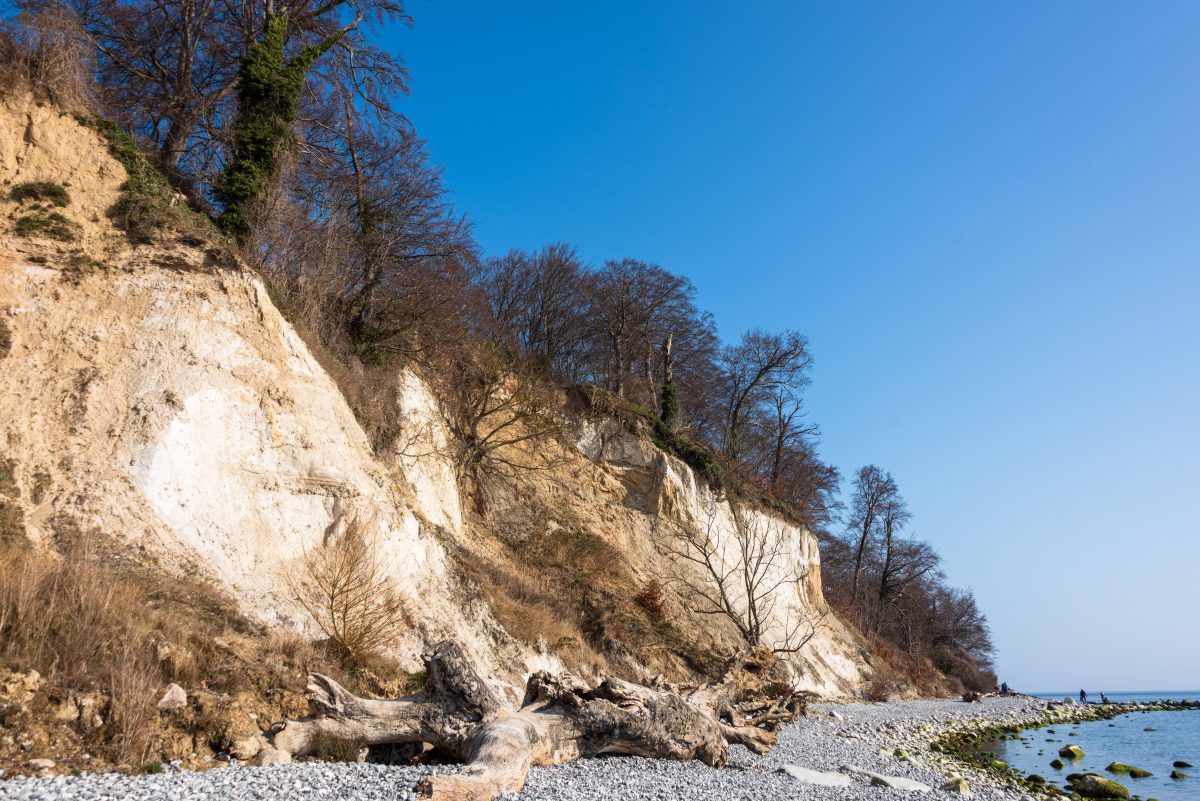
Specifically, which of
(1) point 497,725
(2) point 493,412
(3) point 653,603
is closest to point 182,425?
(1) point 497,725

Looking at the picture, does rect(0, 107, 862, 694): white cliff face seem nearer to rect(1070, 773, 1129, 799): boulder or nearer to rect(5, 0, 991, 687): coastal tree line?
rect(5, 0, 991, 687): coastal tree line

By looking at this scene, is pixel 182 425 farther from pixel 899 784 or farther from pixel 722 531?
pixel 722 531

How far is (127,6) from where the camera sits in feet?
57.1

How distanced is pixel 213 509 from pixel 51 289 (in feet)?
14.7

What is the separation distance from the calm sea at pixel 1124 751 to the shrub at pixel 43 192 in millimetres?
22873

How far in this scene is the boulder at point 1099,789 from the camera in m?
14.3

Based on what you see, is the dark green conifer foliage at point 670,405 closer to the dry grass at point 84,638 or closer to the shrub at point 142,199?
the shrub at point 142,199

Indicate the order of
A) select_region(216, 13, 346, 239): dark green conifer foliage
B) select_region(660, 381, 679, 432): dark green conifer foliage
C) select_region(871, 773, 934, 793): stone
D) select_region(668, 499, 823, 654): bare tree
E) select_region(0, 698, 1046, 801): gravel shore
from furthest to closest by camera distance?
select_region(660, 381, 679, 432): dark green conifer foliage, select_region(668, 499, 823, 654): bare tree, select_region(216, 13, 346, 239): dark green conifer foliage, select_region(871, 773, 934, 793): stone, select_region(0, 698, 1046, 801): gravel shore

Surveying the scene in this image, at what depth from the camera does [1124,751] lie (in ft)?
78.5

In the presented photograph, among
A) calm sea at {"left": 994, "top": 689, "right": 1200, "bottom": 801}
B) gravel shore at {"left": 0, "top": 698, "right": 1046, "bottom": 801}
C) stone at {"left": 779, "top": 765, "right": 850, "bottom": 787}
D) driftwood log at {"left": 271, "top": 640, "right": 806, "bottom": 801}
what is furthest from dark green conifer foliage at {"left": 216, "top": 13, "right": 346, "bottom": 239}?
calm sea at {"left": 994, "top": 689, "right": 1200, "bottom": 801}

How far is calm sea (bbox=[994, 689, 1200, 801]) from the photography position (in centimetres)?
1662

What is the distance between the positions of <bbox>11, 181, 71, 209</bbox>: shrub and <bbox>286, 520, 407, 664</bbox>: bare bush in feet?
24.8

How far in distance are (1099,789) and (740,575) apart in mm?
13548

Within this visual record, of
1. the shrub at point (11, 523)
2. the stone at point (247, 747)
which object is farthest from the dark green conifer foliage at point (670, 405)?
the stone at point (247, 747)
